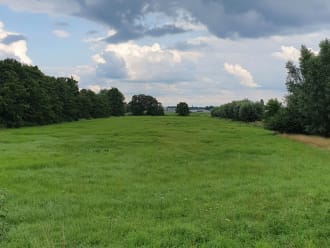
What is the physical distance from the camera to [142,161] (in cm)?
2489

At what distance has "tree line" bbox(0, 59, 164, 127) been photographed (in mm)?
74062

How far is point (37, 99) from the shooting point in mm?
83438

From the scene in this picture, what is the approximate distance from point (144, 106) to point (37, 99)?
113 meters

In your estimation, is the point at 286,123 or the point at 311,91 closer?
the point at 311,91

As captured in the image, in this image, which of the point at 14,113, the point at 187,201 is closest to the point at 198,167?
the point at 187,201

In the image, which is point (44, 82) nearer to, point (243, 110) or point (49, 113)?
point (49, 113)

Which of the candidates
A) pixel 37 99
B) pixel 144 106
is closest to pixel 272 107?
pixel 37 99

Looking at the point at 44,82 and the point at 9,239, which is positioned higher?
the point at 44,82

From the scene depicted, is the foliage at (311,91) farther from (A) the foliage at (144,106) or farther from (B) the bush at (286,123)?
(A) the foliage at (144,106)

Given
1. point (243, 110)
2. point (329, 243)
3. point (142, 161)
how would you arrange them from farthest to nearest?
1. point (243, 110)
2. point (142, 161)
3. point (329, 243)

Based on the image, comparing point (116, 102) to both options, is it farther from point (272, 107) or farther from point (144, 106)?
point (272, 107)

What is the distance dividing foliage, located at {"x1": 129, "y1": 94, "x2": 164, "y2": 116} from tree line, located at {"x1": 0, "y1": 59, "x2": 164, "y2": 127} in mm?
46917

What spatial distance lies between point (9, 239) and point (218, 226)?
15.0 ft

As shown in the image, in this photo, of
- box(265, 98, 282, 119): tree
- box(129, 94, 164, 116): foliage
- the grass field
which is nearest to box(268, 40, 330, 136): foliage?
box(265, 98, 282, 119): tree
